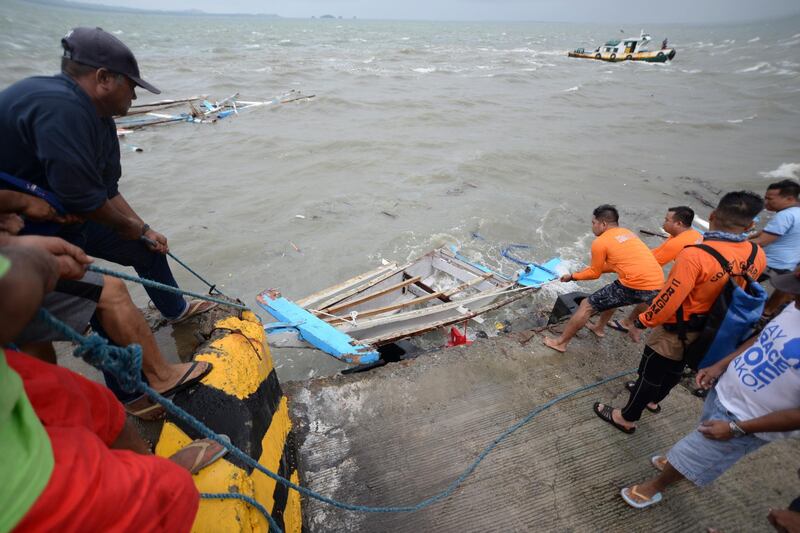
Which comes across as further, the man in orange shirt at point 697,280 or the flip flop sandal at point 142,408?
the man in orange shirt at point 697,280

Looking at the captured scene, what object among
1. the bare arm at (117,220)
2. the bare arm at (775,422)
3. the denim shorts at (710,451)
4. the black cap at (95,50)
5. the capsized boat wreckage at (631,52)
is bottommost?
the denim shorts at (710,451)

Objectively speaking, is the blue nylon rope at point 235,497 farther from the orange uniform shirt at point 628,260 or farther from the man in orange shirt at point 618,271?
the orange uniform shirt at point 628,260

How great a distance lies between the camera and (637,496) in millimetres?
2775

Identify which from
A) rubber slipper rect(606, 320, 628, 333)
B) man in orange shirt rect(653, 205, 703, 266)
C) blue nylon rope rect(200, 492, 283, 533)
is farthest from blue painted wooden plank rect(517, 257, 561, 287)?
blue nylon rope rect(200, 492, 283, 533)

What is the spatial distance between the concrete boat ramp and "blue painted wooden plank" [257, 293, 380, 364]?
35cm

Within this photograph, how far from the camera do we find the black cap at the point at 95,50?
224cm

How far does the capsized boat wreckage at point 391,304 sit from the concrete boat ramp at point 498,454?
2.40 ft

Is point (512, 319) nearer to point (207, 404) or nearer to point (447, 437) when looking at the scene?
point (447, 437)

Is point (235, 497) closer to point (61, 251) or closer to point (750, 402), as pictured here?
point (61, 251)

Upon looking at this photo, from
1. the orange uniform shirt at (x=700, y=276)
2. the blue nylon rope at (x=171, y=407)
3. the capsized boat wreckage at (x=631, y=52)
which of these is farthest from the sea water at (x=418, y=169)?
the capsized boat wreckage at (x=631, y=52)

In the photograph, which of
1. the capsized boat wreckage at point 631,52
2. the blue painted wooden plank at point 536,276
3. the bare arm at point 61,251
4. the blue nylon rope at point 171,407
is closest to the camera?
the blue nylon rope at point 171,407

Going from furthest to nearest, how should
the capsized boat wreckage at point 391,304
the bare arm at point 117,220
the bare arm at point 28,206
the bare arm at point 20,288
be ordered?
the capsized boat wreckage at point 391,304 → the bare arm at point 117,220 → the bare arm at point 28,206 → the bare arm at point 20,288

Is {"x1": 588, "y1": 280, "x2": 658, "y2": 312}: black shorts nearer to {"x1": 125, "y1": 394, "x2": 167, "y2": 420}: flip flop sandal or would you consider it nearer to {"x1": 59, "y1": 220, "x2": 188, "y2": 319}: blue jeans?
{"x1": 125, "y1": 394, "x2": 167, "y2": 420}: flip flop sandal

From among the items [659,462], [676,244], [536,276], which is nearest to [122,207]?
[659,462]
